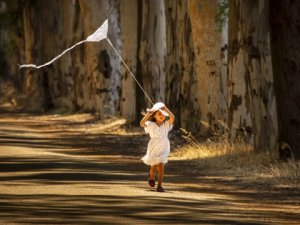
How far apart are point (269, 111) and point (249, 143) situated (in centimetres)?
201

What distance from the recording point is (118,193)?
15844mm

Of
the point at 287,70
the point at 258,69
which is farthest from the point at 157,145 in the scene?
the point at 258,69

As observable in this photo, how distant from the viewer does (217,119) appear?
26.8 metres

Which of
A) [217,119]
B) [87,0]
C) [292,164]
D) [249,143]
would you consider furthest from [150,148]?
[87,0]

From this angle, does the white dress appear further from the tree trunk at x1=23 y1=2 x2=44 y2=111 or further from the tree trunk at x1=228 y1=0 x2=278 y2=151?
the tree trunk at x1=23 y1=2 x2=44 y2=111

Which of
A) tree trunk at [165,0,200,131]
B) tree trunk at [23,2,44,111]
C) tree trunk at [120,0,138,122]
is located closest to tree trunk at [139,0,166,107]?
tree trunk at [120,0,138,122]

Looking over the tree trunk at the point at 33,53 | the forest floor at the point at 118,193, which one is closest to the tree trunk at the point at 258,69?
the forest floor at the point at 118,193

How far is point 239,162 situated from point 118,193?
5.45 meters

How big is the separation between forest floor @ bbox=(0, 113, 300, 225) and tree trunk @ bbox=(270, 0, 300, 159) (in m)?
1.34

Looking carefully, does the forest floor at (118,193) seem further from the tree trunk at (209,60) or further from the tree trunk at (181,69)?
the tree trunk at (209,60)

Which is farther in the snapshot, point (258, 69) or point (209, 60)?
point (209, 60)

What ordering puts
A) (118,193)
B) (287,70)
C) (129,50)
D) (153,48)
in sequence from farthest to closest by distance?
(129,50), (153,48), (287,70), (118,193)

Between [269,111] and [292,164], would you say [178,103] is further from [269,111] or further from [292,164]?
[292,164]

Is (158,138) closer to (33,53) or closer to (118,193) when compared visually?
(118,193)
